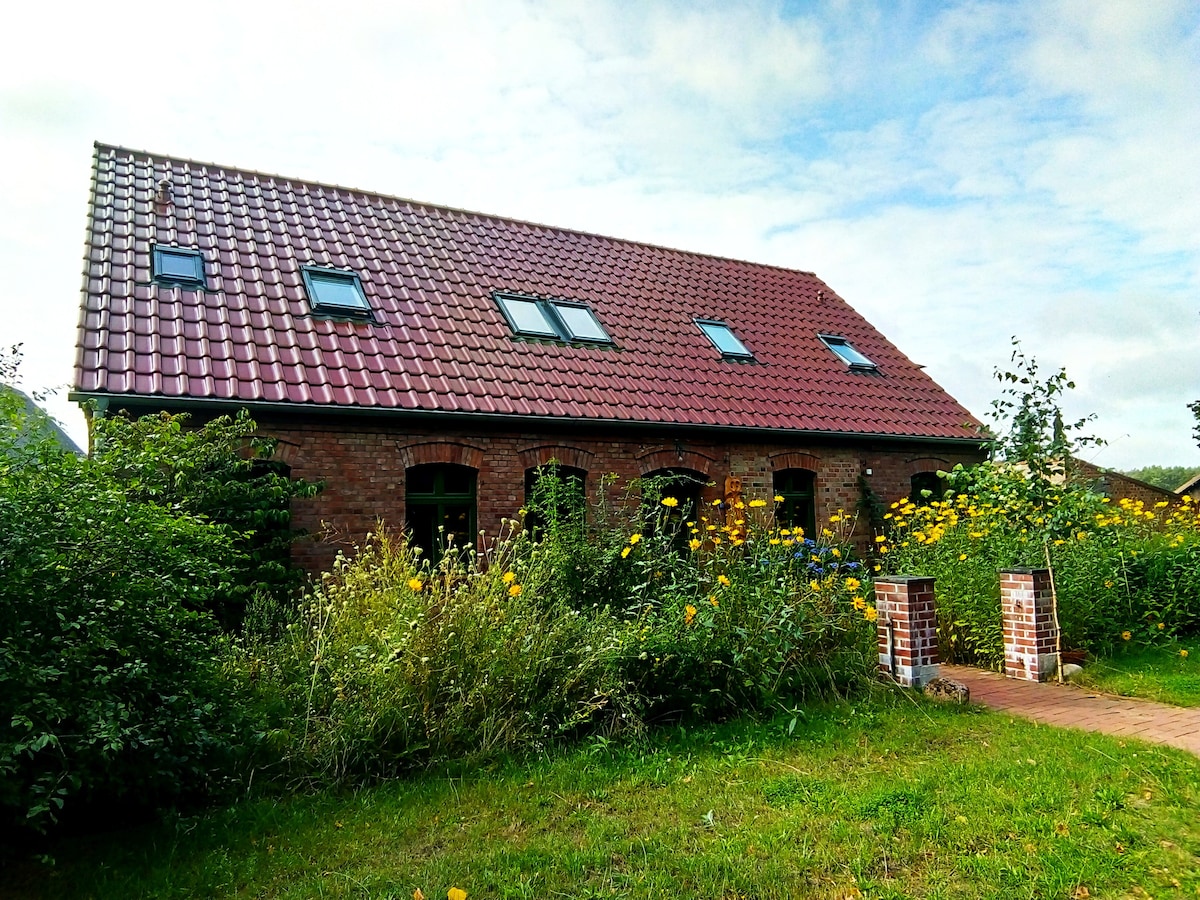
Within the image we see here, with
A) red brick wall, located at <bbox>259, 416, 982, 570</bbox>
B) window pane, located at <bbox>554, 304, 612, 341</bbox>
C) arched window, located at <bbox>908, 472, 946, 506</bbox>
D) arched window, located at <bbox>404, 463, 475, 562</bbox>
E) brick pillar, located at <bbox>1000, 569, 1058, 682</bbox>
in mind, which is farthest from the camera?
arched window, located at <bbox>908, 472, 946, 506</bbox>

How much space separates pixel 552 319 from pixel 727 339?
355cm

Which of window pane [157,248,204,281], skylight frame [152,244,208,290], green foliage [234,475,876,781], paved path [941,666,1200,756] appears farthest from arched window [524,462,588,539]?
window pane [157,248,204,281]

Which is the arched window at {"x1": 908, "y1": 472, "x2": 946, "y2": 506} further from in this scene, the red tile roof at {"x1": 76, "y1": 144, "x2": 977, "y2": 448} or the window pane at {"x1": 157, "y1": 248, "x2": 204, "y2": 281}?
the window pane at {"x1": 157, "y1": 248, "x2": 204, "y2": 281}

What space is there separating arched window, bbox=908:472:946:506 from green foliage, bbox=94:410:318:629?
10.9m

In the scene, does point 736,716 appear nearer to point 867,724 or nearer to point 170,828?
point 867,724

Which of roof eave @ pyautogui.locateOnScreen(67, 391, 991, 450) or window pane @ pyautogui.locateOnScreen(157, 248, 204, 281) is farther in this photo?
window pane @ pyautogui.locateOnScreen(157, 248, 204, 281)

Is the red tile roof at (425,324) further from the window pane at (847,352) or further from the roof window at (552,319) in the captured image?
the window pane at (847,352)

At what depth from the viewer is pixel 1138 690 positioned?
22.8ft

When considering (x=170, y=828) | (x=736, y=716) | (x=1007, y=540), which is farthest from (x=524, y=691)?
(x=1007, y=540)

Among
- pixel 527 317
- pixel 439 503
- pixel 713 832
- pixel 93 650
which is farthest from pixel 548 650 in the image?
pixel 527 317

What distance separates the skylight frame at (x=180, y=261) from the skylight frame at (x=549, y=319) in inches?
168

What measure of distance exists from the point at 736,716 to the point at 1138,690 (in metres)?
3.80

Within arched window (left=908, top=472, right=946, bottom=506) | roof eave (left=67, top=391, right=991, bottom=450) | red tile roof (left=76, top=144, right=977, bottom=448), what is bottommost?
arched window (left=908, top=472, right=946, bottom=506)

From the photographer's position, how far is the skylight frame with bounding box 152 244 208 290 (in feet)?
33.6
